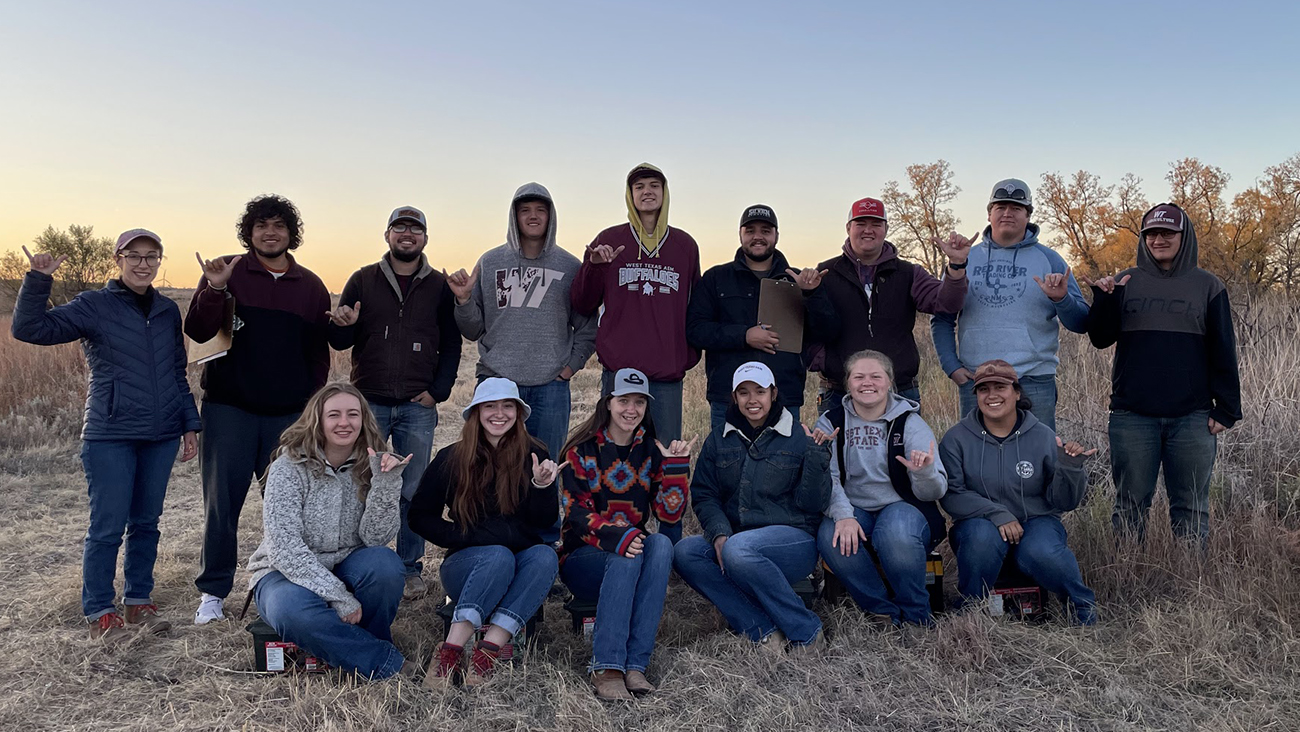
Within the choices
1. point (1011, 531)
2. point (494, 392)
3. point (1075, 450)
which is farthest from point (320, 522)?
point (1075, 450)

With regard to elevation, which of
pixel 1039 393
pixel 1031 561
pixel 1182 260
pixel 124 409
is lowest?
pixel 1031 561

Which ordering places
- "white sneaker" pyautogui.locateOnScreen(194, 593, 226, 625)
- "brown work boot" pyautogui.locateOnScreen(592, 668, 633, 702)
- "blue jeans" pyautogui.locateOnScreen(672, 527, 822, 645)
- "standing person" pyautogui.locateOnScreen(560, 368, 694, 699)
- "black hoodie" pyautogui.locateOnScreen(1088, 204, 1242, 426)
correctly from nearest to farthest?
1. "brown work boot" pyautogui.locateOnScreen(592, 668, 633, 702)
2. "standing person" pyautogui.locateOnScreen(560, 368, 694, 699)
3. "blue jeans" pyautogui.locateOnScreen(672, 527, 822, 645)
4. "white sneaker" pyautogui.locateOnScreen(194, 593, 226, 625)
5. "black hoodie" pyautogui.locateOnScreen(1088, 204, 1242, 426)

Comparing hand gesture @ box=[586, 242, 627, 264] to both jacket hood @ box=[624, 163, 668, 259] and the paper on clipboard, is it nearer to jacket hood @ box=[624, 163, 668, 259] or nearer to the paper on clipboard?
jacket hood @ box=[624, 163, 668, 259]

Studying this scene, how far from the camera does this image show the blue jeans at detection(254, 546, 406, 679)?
4.07 metres

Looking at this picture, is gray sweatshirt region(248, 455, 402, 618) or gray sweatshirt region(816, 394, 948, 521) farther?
gray sweatshirt region(816, 394, 948, 521)

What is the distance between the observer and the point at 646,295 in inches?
218

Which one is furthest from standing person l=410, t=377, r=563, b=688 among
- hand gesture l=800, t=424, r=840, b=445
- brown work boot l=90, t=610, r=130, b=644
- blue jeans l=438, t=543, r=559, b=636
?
brown work boot l=90, t=610, r=130, b=644

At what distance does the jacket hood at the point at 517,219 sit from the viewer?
5.55 m

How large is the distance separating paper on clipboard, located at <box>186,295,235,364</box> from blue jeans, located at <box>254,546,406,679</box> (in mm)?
1436

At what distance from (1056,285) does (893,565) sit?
6.39 feet

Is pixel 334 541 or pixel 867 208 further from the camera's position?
pixel 867 208

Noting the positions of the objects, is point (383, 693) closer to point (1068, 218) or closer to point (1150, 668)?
point (1150, 668)

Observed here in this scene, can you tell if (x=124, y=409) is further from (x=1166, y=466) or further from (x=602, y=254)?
(x=1166, y=466)

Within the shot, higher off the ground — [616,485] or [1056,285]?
[1056,285]
